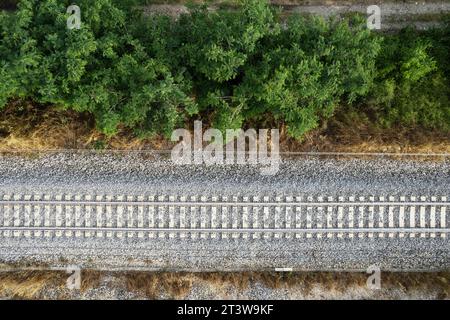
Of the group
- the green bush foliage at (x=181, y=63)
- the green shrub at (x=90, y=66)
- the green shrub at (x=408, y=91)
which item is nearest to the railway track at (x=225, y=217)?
the green shrub at (x=408, y=91)

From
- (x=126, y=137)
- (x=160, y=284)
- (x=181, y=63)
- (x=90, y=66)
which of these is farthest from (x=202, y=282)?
(x=90, y=66)

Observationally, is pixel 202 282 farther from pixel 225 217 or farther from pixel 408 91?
pixel 408 91

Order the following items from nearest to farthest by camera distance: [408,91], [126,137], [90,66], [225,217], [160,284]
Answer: [90,66] < [408,91] < [225,217] < [126,137] < [160,284]

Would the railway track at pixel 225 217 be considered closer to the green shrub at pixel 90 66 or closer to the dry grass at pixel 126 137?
the dry grass at pixel 126 137

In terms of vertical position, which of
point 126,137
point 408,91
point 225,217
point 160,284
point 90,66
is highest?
point 90,66

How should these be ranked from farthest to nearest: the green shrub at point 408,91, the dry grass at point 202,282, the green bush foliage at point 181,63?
the dry grass at point 202,282 < the green shrub at point 408,91 < the green bush foliage at point 181,63

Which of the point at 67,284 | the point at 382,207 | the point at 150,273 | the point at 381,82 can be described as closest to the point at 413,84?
the point at 381,82

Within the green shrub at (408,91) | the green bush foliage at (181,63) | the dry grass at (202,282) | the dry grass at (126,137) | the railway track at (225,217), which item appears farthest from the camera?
the dry grass at (202,282)
